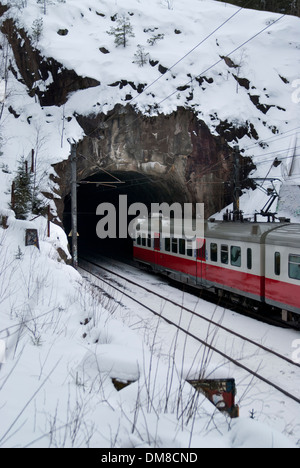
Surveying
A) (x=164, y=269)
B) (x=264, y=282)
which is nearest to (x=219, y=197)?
(x=164, y=269)

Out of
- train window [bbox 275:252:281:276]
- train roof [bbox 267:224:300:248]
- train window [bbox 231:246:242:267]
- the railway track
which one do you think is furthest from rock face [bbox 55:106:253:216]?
train window [bbox 275:252:281:276]

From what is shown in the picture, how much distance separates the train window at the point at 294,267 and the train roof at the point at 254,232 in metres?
0.43

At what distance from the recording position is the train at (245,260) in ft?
40.1

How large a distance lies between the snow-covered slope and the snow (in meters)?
0.12

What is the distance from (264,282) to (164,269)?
28.7ft

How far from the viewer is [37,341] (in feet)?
17.6

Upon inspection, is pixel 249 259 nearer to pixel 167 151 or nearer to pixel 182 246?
pixel 182 246

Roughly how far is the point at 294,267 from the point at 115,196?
31.7 m

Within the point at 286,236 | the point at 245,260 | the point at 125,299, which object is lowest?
the point at 125,299

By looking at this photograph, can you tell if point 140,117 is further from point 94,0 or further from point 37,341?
point 37,341

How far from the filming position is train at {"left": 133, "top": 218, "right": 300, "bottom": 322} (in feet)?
40.1

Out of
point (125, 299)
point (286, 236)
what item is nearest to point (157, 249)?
point (125, 299)

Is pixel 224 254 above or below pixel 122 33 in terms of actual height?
below

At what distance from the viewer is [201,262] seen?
17203 millimetres
